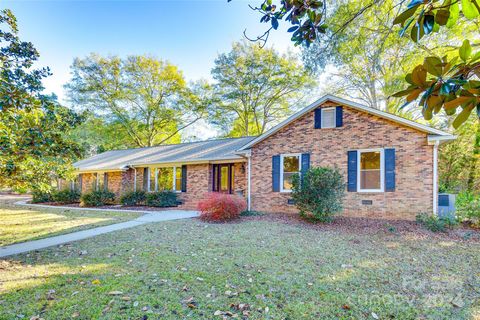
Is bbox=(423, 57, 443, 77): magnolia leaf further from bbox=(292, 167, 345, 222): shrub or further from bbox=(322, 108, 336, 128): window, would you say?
bbox=(322, 108, 336, 128): window

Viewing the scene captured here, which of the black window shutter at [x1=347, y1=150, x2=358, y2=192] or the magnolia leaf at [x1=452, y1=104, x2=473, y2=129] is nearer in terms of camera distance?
the magnolia leaf at [x1=452, y1=104, x2=473, y2=129]

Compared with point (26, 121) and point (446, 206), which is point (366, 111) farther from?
point (26, 121)

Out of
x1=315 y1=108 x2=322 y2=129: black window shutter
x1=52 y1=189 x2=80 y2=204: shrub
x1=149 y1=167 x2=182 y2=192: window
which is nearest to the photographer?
x1=315 y1=108 x2=322 y2=129: black window shutter

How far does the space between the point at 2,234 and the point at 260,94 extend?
74.8ft

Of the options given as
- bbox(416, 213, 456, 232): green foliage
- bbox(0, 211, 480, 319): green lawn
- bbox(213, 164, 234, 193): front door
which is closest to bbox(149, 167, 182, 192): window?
bbox(213, 164, 234, 193): front door

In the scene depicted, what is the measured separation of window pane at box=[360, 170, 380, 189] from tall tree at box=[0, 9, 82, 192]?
10019mm

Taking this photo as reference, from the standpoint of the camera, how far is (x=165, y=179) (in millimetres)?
16531

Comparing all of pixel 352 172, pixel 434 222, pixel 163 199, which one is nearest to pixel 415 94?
pixel 434 222

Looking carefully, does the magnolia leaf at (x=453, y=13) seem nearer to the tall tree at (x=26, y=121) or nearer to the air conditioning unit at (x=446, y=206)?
the tall tree at (x=26, y=121)

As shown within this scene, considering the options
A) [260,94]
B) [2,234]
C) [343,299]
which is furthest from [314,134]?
[260,94]

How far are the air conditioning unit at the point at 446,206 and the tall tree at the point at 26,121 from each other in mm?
11610

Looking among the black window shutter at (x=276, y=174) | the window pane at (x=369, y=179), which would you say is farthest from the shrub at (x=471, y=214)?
the black window shutter at (x=276, y=174)

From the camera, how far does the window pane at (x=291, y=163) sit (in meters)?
11.8

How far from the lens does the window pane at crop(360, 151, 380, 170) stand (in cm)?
1027
